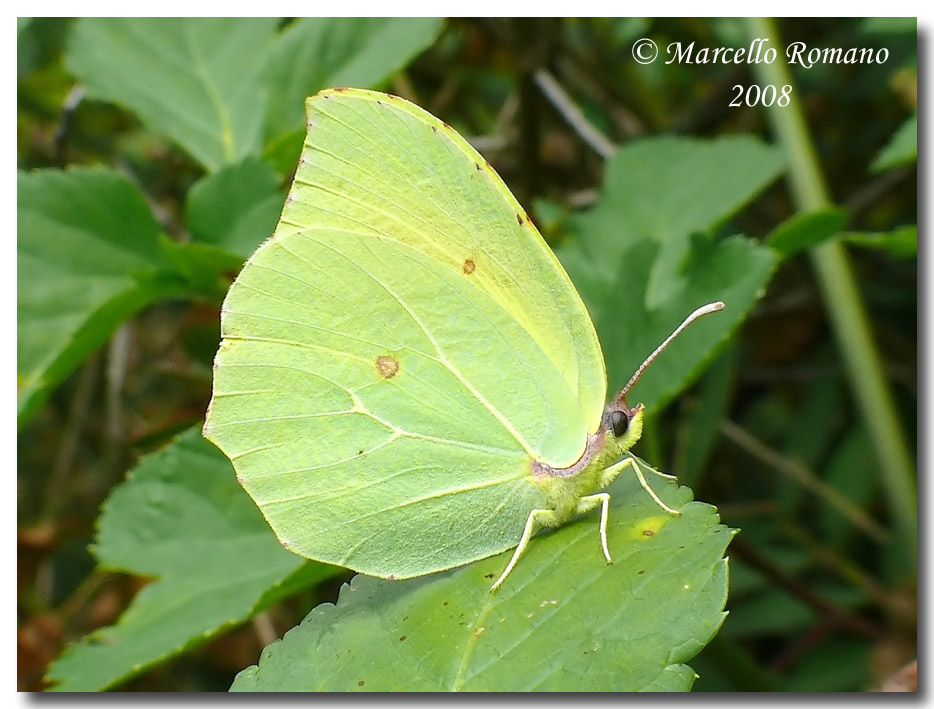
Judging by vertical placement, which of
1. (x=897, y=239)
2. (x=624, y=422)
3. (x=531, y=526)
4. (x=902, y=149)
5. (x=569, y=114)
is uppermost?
(x=569, y=114)

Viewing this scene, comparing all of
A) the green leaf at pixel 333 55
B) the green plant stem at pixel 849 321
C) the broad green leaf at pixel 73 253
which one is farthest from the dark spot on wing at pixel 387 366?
the green plant stem at pixel 849 321

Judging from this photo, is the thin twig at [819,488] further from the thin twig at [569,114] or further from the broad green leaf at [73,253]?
the broad green leaf at [73,253]

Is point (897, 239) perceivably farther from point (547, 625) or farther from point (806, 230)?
point (547, 625)

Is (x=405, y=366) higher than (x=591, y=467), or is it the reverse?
(x=405, y=366)

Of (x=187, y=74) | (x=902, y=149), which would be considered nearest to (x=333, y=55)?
(x=187, y=74)

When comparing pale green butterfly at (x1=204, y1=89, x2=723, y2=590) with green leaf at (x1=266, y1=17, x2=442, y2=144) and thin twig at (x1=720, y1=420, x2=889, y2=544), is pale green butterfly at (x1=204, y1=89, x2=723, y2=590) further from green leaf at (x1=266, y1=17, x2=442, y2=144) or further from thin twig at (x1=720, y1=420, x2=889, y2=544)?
thin twig at (x1=720, y1=420, x2=889, y2=544)

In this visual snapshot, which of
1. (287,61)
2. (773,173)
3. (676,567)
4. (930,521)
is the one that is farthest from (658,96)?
(676,567)
